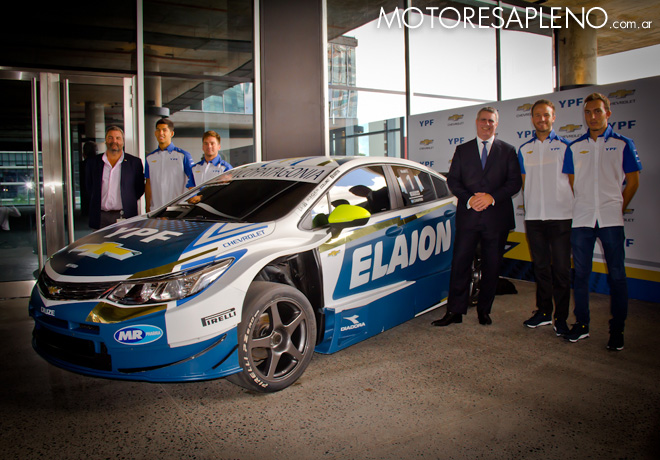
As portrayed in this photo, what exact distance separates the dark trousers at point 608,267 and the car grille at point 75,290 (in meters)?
3.41

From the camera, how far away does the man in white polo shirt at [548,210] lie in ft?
13.3

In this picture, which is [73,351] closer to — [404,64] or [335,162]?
[335,162]

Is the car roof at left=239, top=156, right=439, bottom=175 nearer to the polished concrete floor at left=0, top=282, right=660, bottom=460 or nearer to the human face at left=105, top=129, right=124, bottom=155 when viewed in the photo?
the polished concrete floor at left=0, top=282, right=660, bottom=460

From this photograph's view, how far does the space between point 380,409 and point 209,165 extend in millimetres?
3492

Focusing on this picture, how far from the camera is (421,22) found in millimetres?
9633

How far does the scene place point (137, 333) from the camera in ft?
8.18

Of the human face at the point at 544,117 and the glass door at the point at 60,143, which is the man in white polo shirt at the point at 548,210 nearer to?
the human face at the point at 544,117

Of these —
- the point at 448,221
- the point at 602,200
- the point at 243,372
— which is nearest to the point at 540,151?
the point at 602,200

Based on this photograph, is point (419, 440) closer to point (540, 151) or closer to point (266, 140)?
point (540, 151)

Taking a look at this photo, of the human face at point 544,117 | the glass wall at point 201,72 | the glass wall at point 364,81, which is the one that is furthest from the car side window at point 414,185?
the glass wall at point 364,81

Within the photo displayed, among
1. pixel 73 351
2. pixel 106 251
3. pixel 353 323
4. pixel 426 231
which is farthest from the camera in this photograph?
pixel 426 231

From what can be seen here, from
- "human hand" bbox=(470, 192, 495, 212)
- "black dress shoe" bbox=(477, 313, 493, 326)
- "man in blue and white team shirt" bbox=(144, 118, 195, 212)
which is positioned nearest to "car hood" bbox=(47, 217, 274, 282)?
"human hand" bbox=(470, 192, 495, 212)

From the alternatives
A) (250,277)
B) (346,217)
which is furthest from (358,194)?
(250,277)

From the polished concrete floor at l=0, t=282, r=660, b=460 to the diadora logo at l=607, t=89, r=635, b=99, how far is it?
2.76m
